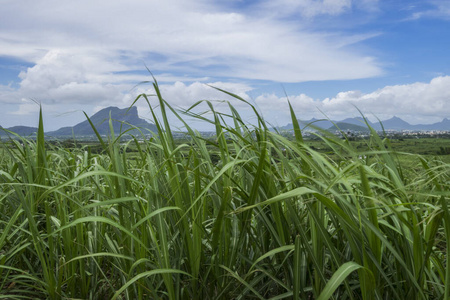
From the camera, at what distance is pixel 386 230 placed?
1358mm

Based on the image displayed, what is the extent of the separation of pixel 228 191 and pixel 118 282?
0.97 meters

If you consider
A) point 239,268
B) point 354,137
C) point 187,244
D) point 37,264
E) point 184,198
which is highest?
point 354,137

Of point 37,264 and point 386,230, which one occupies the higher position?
point 386,230

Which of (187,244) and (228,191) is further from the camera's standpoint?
(187,244)

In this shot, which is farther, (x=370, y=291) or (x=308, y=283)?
(x=308, y=283)

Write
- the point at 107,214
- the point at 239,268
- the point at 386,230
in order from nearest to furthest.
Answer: the point at 386,230
the point at 239,268
the point at 107,214

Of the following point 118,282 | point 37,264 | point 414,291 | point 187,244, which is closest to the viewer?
point 414,291

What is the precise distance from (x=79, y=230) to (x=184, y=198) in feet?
1.98

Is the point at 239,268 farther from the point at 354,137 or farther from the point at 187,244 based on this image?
the point at 354,137

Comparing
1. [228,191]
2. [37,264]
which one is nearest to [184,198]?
[228,191]

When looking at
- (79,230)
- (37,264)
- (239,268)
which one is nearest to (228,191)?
(239,268)

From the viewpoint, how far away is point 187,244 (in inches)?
58.3

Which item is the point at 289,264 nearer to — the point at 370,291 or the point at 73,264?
the point at 370,291

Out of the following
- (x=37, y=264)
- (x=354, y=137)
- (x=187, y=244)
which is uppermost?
(x=354, y=137)
